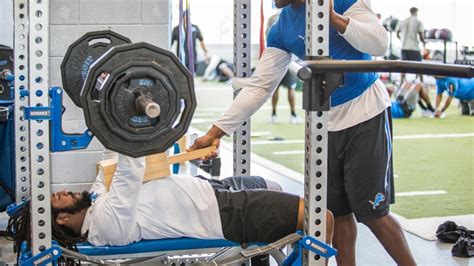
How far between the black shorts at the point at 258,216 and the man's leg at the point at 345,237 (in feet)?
0.84

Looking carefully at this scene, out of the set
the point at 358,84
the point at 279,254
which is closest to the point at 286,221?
the point at 279,254

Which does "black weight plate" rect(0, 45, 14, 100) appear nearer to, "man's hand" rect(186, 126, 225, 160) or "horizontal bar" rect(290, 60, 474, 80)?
"man's hand" rect(186, 126, 225, 160)

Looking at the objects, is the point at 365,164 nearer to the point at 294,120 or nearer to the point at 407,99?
the point at 294,120

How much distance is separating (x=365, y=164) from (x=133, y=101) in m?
0.98

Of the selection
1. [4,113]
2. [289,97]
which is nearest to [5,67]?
[4,113]

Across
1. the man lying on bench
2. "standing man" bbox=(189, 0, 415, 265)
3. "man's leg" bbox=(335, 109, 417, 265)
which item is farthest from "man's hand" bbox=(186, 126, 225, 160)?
"man's leg" bbox=(335, 109, 417, 265)

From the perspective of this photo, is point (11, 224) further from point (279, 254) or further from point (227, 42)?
point (227, 42)

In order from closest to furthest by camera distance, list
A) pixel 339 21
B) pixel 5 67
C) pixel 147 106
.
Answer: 1. pixel 147 106
2. pixel 339 21
3. pixel 5 67

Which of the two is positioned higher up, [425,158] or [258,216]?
[258,216]

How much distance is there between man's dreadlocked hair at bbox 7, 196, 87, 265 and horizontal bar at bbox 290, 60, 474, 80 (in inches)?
39.1

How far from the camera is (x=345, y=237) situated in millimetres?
2637

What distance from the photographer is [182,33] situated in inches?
152

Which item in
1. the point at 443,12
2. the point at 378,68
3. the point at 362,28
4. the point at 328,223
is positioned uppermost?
the point at 443,12

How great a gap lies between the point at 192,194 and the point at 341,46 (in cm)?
74
